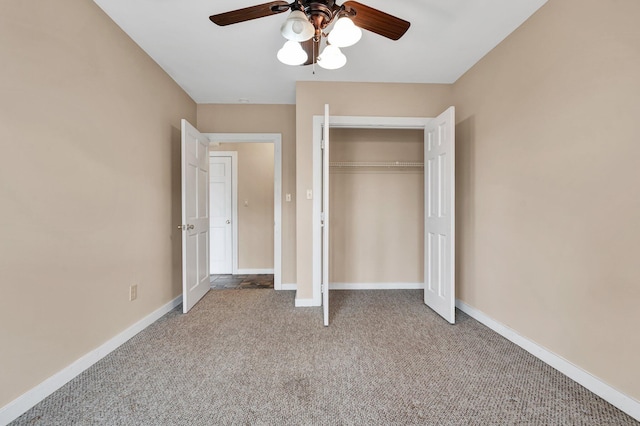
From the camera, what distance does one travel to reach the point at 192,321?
8.64 ft

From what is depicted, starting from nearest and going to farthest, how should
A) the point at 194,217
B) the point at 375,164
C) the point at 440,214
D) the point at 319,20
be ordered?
the point at 319,20, the point at 440,214, the point at 194,217, the point at 375,164

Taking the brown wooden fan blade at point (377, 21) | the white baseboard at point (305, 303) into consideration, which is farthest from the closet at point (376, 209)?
the brown wooden fan blade at point (377, 21)

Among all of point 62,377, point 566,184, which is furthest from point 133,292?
point 566,184

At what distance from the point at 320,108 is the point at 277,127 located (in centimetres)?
89

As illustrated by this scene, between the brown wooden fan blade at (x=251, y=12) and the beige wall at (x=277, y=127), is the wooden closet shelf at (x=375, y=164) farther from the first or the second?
the brown wooden fan blade at (x=251, y=12)

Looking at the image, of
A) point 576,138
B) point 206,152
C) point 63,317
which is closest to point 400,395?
point 576,138

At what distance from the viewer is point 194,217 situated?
10.2 feet

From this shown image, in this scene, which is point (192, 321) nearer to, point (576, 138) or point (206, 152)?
point (206, 152)

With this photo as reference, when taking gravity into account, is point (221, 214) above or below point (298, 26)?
below

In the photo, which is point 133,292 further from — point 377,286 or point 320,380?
point 377,286

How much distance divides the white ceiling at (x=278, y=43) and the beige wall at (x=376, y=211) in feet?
2.73

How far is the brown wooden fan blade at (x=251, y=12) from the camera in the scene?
4.77 ft

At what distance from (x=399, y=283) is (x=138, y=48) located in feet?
12.3

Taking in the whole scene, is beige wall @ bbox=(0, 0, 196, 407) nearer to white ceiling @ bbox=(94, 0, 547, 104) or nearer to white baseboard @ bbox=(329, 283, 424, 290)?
white ceiling @ bbox=(94, 0, 547, 104)
